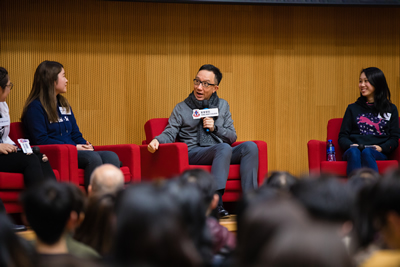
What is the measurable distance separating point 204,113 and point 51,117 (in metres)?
1.32

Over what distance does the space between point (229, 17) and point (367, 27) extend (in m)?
1.62

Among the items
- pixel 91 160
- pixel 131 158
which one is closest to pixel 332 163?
pixel 131 158

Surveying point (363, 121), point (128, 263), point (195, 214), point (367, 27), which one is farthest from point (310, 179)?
point (367, 27)

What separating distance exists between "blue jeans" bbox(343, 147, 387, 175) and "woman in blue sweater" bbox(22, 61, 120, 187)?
6.53 feet

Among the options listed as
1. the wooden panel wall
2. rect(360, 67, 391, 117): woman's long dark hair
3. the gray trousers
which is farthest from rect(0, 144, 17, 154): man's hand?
rect(360, 67, 391, 117): woman's long dark hair

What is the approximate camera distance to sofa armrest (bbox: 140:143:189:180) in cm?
375

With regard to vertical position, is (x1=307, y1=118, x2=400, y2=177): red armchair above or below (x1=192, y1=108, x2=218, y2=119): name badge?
below

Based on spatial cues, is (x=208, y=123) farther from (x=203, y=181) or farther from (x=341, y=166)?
(x=203, y=181)

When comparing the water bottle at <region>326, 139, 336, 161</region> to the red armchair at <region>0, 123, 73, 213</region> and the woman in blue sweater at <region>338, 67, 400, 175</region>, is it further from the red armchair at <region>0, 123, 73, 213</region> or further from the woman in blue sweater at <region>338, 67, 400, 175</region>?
the red armchair at <region>0, 123, 73, 213</region>

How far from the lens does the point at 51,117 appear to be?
3.84 meters

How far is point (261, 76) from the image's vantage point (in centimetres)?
517

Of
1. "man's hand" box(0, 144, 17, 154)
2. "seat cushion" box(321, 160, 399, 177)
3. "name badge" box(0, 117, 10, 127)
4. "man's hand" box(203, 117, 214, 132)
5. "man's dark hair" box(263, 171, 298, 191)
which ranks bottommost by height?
"seat cushion" box(321, 160, 399, 177)

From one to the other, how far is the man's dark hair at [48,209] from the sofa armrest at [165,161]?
2.32m

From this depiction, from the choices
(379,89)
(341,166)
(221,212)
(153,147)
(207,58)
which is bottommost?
(221,212)
